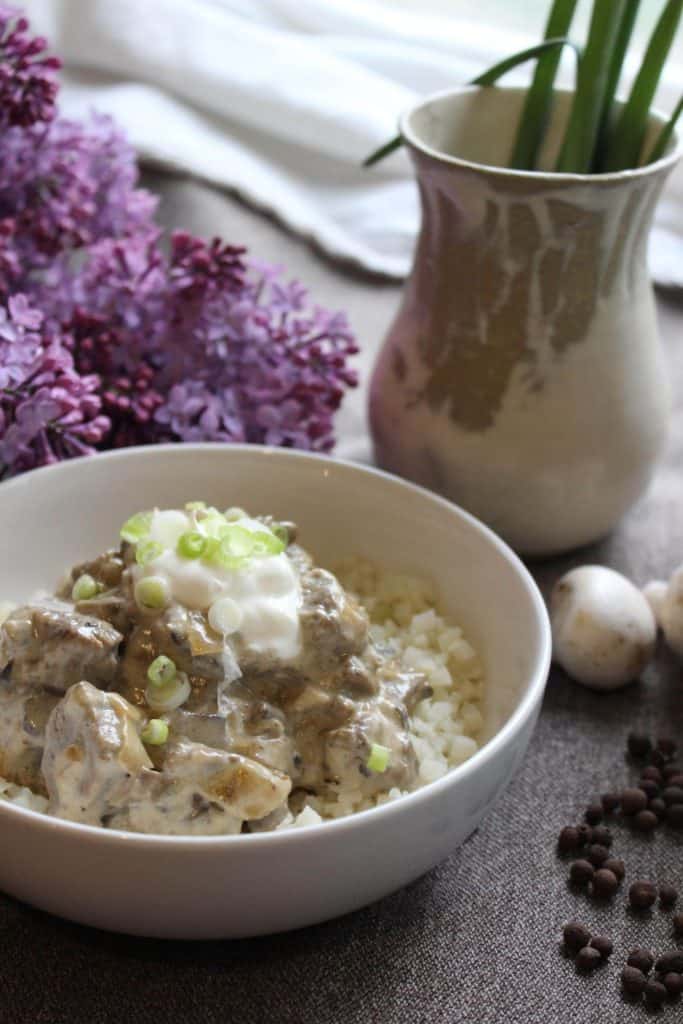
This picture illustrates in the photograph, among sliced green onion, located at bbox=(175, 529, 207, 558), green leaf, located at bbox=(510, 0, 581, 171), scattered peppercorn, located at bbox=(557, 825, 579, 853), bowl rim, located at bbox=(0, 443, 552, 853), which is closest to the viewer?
bowl rim, located at bbox=(0, 443, 552, 853)

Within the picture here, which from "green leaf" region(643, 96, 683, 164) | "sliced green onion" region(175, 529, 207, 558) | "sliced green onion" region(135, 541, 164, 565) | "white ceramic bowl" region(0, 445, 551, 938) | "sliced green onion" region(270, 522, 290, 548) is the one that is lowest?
"white ceramic bowl" region(0, 445, 551, 938)

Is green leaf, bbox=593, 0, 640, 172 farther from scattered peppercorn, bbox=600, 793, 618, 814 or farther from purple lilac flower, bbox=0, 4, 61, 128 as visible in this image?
scattered peppercorn, bbox=600, 793, 618, 814

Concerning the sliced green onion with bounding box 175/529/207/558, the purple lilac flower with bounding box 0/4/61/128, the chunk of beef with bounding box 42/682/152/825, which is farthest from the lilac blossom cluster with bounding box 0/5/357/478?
the chunk of beef with bounding box 42/682/152/825

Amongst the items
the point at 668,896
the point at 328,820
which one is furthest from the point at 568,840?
the point at 328,820

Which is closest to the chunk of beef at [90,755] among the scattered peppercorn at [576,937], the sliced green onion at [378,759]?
the sliced green onion at [378,759]

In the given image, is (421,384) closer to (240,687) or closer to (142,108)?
(240,687)

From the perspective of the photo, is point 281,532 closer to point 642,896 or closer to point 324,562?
point 324,562

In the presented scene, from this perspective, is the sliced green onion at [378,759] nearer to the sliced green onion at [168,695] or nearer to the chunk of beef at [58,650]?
the sliced green onion at [168,695]
